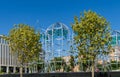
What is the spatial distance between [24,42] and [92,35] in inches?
528

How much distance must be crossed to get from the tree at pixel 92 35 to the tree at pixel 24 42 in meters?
11.7

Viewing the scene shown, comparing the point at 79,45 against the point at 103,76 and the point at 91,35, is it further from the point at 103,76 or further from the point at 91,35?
the point at 103,76

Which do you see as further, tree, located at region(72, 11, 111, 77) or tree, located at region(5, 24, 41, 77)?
tree, located at region(5, 24, 41, 77)

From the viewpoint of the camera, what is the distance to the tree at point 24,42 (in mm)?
43594

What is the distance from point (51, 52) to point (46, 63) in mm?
2828

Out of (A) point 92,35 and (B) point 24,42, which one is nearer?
(A) point 92,35

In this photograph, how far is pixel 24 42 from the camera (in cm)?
4350

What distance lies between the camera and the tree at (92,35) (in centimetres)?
3284

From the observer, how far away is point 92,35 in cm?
3316

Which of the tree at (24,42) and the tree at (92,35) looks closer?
the tree at (92,35)

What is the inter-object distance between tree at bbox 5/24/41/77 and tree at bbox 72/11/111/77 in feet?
38.3

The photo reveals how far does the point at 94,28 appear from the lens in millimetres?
33250

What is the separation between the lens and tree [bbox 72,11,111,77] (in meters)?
32.8

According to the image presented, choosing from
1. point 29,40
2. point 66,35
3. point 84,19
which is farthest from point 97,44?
point 66,35
